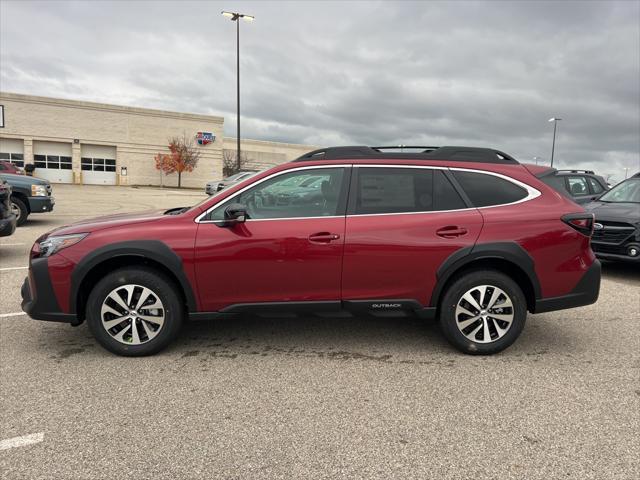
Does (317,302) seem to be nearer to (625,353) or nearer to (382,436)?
(382,436)

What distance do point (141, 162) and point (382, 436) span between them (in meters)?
48.3

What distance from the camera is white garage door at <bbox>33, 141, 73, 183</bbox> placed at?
139 ft

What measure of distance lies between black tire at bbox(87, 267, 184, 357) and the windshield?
25.0 ft

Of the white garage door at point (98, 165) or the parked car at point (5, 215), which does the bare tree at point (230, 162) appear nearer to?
the white garage door at point (98, 165)

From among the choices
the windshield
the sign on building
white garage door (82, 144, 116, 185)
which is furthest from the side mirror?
the sign on building

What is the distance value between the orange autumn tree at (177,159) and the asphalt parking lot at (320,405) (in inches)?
1727

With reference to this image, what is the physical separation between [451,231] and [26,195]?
11.0 m

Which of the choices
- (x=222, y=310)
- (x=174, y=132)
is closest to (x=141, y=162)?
(x=174, y=132)

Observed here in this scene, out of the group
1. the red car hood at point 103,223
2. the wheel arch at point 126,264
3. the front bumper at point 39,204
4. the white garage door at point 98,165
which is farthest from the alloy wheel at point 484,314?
the white garage door at point 98,165

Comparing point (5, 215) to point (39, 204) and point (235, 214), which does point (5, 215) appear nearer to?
point (39, 204)

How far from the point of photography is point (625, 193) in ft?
27.1

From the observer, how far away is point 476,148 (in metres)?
4.25

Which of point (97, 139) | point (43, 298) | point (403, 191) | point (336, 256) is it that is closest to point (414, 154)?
point (403, 191)

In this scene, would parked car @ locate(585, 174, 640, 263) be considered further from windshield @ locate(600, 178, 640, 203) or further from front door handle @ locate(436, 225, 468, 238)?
front door handle @ locate(436, 225, 468, 238)
